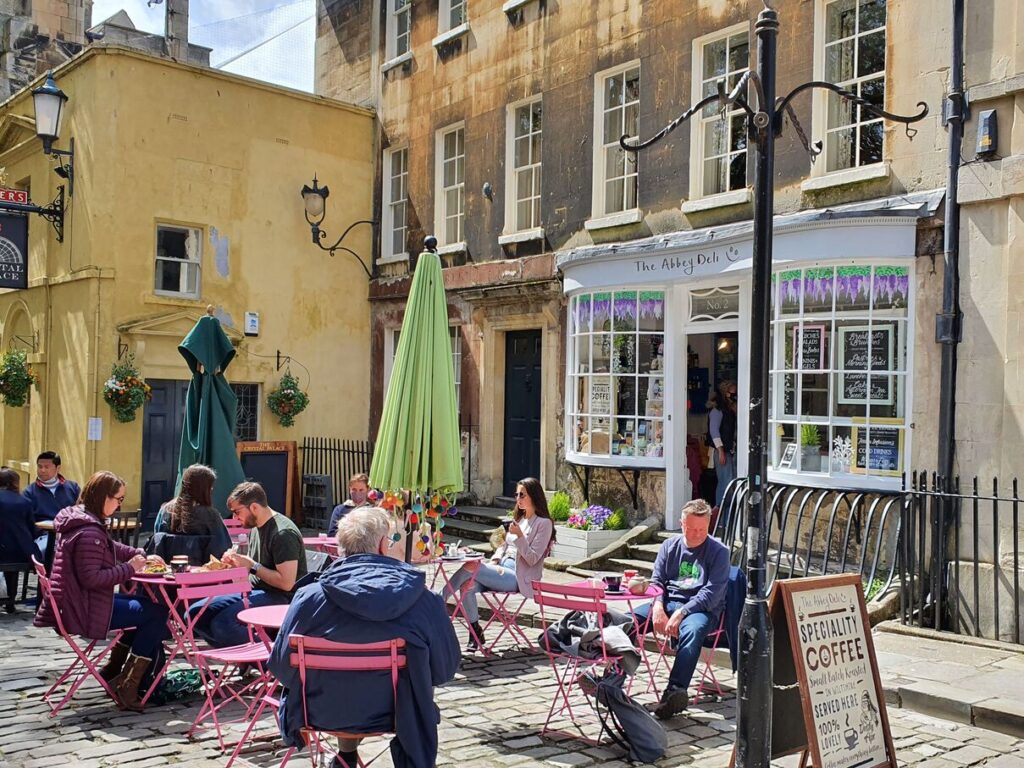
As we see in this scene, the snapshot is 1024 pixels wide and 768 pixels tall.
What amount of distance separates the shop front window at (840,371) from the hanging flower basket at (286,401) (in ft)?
27.7

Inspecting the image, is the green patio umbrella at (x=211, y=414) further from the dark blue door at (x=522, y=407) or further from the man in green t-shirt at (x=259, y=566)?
the dark blue door at (x=522, y=407)

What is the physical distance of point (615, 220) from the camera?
12828 mm

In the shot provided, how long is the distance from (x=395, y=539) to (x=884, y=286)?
5.37m

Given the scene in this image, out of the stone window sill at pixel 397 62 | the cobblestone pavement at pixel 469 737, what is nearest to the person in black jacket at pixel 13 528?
the cobblestone pavement at pixel 469 737

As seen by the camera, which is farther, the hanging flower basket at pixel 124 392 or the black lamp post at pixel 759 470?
the hanging flower basket at pixel 124 392

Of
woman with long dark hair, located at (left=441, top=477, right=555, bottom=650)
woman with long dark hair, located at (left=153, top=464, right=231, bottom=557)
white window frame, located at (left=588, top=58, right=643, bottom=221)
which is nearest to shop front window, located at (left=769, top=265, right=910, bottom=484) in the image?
white window frame, located at (left=588, top=58, right=643, bottom=221)

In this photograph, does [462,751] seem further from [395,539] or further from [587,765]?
[395,539]

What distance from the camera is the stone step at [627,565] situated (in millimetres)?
10906

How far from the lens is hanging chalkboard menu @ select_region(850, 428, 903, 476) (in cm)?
959

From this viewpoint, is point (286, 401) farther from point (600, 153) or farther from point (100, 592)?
point (100, 592)

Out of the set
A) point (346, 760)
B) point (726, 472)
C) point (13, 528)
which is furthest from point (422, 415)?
point (726, 472)

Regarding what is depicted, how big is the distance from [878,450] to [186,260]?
10.8 meters

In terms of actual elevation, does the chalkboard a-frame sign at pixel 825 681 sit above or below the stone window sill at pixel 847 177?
below

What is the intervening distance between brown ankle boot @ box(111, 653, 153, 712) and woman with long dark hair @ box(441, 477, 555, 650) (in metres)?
2.35
